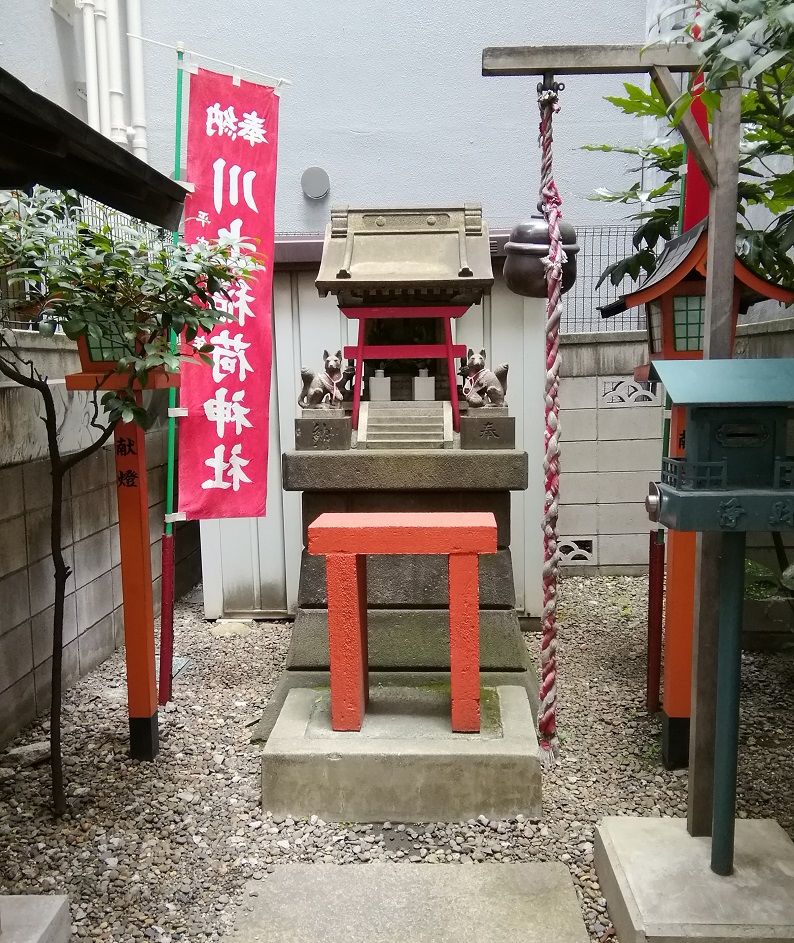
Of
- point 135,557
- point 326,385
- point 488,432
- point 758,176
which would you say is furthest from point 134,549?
point 758,176

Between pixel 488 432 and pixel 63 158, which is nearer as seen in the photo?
pixel 63 158

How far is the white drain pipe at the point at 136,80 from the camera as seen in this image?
8.24m

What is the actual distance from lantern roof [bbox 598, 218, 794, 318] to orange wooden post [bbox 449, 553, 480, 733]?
192cm

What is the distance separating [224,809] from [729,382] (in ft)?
11.1

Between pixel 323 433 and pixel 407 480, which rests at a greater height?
pixel 323 433

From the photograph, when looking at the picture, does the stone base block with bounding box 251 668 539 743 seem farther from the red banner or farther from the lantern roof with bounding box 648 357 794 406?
the lantern roof with bounding box 648 357 794 406

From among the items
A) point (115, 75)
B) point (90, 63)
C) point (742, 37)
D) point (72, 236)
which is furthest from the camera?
point (115, 75)

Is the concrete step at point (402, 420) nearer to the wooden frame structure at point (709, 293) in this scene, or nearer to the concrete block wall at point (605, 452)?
the wooden frame structure at point (709, 293)

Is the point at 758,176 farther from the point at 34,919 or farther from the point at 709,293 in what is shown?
the point at 34,919

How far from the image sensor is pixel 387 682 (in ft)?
15.7

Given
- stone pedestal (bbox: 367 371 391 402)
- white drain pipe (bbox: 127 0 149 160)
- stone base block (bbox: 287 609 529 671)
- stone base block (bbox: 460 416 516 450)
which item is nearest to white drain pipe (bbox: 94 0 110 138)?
white drain pipe (bbox: 127 0 149 160)

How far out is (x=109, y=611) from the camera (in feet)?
20.5

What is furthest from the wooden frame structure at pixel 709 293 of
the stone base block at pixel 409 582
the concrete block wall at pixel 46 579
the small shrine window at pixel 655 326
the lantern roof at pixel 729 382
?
the concrete block wall at pixel 46 579

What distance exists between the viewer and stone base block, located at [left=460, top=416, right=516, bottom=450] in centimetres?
532
